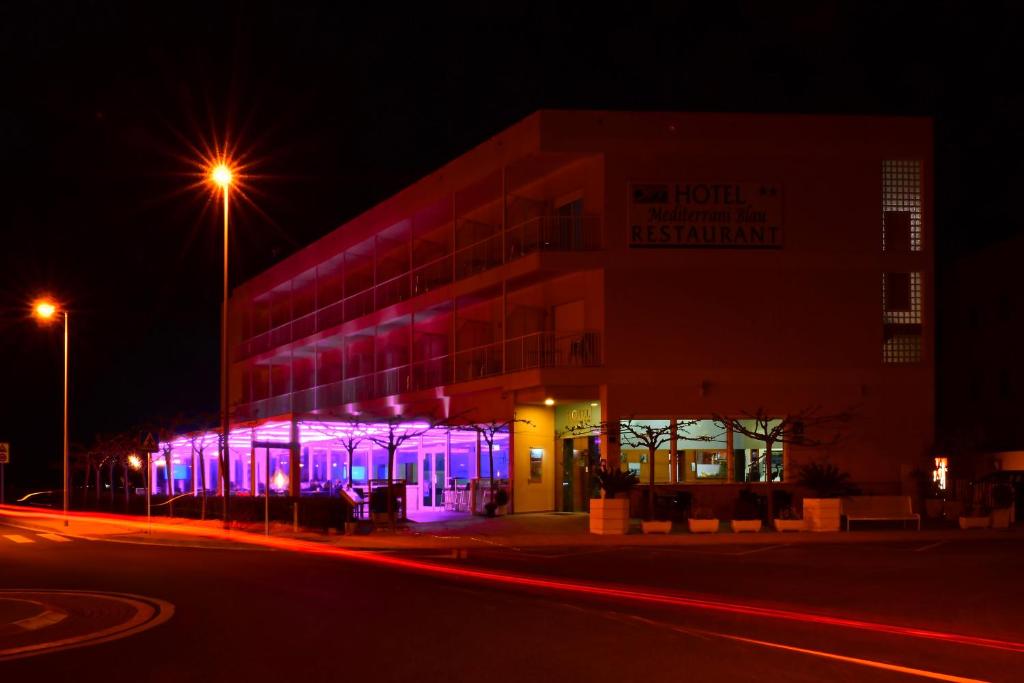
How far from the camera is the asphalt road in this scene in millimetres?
8977

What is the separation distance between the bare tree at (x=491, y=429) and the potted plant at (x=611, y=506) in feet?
20.9

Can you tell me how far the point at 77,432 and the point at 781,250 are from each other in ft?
208

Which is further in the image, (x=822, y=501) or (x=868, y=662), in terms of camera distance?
(x=822, y=501)

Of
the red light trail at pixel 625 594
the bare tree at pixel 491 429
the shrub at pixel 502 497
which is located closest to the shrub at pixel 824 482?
the bare tree at pixel 491 429

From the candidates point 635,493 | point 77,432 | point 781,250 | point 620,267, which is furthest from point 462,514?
point 77,432

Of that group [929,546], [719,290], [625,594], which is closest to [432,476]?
[719,290]

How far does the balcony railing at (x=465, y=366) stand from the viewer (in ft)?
99.7

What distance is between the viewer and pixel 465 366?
1398 inches

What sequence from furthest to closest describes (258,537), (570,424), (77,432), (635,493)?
(77,432)
(570,424)
(635,493)
(258,537)

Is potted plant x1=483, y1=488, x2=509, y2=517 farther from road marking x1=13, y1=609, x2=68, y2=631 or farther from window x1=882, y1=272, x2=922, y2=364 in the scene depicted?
road marking x1=13, y1=609, x2=68, y2=631

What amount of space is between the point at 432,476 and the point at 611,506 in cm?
1430

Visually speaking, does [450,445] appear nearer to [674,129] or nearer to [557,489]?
[557,489]

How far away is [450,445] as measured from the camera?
3522cm

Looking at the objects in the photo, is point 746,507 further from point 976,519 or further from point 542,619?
point 542,619
